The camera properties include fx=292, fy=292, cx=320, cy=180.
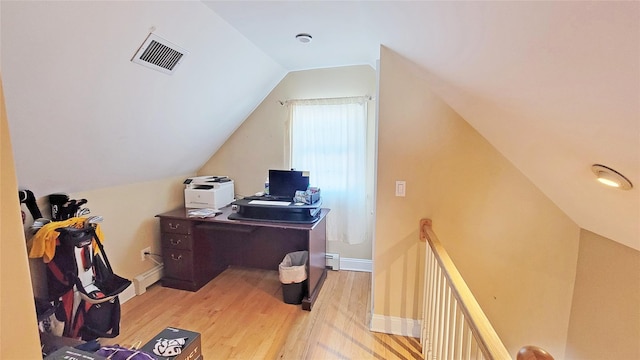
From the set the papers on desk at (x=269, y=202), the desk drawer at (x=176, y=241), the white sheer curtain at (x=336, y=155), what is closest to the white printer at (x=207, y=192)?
the desk drawer at (x=176, y=241)

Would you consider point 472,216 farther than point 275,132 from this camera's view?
No

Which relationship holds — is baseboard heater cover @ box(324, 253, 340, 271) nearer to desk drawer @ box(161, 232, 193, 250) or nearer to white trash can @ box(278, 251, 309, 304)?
white trash can @ box(278, 251, 309, 304)

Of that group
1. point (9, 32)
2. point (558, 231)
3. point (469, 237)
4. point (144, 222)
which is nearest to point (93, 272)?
point (144, 222)

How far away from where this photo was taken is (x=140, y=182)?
9.23ft

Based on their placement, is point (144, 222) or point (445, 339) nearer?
point (445, 339)

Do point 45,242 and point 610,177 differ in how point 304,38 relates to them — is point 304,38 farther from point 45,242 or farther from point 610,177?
point 45,242

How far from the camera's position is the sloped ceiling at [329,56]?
32.3 inches

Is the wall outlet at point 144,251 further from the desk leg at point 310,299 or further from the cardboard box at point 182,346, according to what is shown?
the desk leg at point 310,299

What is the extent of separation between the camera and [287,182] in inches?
119

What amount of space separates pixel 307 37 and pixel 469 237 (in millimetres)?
1920

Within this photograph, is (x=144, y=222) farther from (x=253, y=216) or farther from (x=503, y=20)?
(x=503, y=20)

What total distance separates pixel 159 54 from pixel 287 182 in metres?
1.60

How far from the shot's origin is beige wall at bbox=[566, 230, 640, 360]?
5.45ft

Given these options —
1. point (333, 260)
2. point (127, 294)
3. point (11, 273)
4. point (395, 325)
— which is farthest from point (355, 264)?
point (11, 273)
